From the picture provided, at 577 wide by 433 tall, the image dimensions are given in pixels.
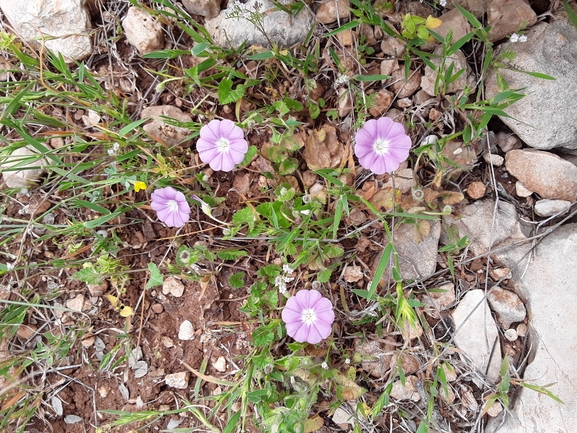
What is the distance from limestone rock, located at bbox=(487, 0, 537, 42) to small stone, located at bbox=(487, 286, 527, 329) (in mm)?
1161

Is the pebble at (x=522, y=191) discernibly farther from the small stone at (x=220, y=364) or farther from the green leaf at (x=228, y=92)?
the small stone at (x=220, y=364)

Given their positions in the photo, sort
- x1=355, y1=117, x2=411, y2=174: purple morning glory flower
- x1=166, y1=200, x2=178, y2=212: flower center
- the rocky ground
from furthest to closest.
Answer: x1=166, y1=200, x2=178, y2=212: flower center, the rocky ground, x1=355, y1=117, x2=411, y2=174: purple morning glory flower

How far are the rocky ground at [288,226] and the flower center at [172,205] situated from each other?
0.41 feet

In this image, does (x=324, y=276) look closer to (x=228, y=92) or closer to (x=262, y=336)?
(x=262, y=336)

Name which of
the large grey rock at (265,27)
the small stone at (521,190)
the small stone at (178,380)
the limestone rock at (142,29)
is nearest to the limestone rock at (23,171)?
the limestone rock at (142,29)

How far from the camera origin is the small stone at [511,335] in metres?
2.44

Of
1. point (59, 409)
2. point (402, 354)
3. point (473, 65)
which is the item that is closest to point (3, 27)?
point (59, 409)

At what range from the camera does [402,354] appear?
249 centimetres

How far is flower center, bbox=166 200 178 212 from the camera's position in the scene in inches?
97.1

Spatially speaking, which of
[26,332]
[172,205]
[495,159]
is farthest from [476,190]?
[26,332]

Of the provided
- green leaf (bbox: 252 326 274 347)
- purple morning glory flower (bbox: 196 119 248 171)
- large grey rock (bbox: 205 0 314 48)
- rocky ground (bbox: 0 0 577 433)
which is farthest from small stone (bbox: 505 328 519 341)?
large grey rock (bbox: 205 0 314 48)

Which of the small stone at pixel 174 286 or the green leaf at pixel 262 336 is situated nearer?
the green leaf at pixel 262 336

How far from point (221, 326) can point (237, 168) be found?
0.78m

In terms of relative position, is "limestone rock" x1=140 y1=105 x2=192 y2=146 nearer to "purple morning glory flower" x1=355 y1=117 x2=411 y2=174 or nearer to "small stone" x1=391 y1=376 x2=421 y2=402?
"purple morning glory flower" x1=355 y1=117 x2=411 y2=174
